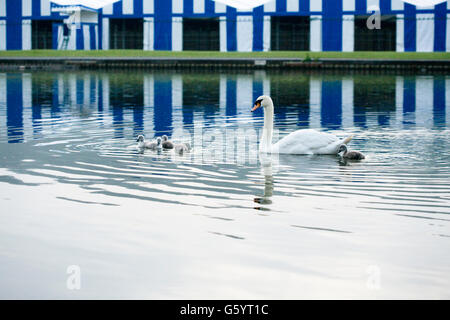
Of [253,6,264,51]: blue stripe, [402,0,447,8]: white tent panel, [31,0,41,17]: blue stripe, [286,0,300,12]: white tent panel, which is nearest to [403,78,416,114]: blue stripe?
[402,0,447,8]: white tent panel

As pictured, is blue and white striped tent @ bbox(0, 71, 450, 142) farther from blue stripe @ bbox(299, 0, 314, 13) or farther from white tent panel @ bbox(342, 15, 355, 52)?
blue stripe @ bbox(299, 0, 314, 13)

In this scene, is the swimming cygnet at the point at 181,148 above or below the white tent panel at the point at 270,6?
below

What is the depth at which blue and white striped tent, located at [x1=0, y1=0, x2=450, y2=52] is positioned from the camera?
45781 millimetres

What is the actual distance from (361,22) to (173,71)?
12.0 m

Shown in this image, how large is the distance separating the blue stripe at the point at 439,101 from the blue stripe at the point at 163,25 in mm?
18938

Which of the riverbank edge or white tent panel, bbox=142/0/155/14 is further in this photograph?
white tent panel, bbox=142/0/155/14

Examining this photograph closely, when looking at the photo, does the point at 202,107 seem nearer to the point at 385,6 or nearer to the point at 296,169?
the point at 296,169

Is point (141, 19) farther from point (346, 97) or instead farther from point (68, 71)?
point (346, 97)

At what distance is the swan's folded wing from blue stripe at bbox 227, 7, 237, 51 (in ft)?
121

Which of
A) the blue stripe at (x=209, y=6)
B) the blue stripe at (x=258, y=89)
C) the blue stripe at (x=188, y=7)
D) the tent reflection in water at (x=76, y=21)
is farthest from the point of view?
the tent reflection in water at (x=76, y=21)

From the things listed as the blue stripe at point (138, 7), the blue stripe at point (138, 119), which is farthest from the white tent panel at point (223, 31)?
the blue stripe at point (138, 119)

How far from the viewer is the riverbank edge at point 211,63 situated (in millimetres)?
43719

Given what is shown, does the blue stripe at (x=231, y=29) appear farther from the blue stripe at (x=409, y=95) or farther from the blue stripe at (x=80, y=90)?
the blue stripe at (x=409, y=95)

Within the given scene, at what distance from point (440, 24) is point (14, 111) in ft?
103
